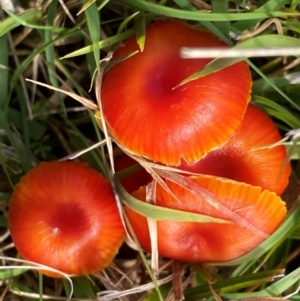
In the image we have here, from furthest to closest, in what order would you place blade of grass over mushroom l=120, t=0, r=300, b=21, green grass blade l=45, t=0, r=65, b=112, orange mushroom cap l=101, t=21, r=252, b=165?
green grass blade l=45, t=0, r=65, b=112 < blade of grass over mushroom l=120, t=0, r=300, b=21 < orange mushroom cap l=101, t=21, r=252, b=165

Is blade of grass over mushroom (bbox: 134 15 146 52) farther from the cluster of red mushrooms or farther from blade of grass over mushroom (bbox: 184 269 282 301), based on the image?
blade of grass over mushroom (bbox: 184 269 282 301)

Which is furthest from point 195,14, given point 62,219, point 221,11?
point 62,219

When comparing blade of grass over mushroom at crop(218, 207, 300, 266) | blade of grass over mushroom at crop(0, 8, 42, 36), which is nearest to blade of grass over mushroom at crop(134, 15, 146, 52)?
blade of grass over mushroom at crop(0, 8, 42, 36)

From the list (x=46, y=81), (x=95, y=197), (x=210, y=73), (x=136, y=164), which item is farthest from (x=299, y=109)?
(x=46, y=81)

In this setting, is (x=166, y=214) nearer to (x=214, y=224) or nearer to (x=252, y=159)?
(x=214, y=224)

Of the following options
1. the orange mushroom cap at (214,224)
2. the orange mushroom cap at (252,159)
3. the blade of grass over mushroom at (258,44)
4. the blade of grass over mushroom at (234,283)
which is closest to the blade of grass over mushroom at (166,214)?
the orange mushroom cap at (214,224)

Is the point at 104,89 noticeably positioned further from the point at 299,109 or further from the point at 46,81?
the point at 299,109
